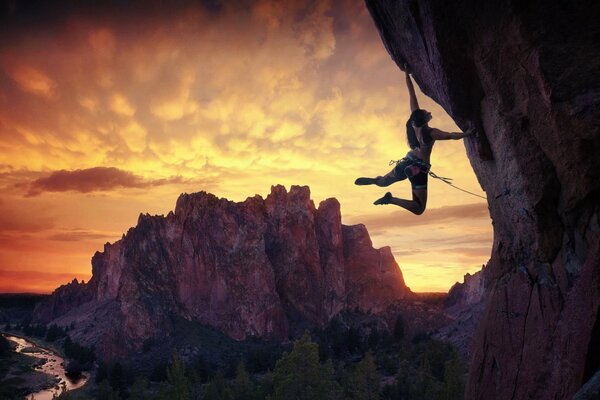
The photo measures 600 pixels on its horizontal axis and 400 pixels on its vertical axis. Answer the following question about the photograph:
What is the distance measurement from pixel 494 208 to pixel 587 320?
179 inches

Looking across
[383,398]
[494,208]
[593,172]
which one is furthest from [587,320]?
[383,398]

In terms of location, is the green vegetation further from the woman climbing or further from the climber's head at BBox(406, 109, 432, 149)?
the climber's head at BBox(406, 109, 432, 149)

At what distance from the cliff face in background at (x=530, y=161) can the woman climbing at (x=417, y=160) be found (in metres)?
0.70

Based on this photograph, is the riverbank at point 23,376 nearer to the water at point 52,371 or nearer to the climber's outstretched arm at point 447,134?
the water at point 52,371

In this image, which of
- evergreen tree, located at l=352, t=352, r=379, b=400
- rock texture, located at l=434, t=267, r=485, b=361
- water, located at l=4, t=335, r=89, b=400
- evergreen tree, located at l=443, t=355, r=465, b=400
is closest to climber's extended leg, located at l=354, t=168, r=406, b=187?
evergreen tree, located at l=443, t=355, r=465, b=400

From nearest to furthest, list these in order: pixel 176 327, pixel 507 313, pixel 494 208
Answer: pixel 507 313
pixel 494 208
pixel 176 327

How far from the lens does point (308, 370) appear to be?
45688mm

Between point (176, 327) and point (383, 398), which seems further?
point (176, 327)

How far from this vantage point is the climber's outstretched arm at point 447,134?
10.6m

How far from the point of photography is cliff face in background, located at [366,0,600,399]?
26.3 feet

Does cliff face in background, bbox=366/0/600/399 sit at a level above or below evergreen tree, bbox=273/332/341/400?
above

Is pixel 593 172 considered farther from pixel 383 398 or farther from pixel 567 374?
pixel 383 398

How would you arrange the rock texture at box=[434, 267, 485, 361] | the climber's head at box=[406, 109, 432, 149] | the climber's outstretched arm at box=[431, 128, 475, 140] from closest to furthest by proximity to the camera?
the climber's outstretched arm at box=[431, 128, 475, 140] < the climber's head at box=[406, 109, 432, 149] < the rock texture at box=[434, 267, 485, 361]

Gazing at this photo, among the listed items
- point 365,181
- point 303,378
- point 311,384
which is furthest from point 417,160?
point 303,378
